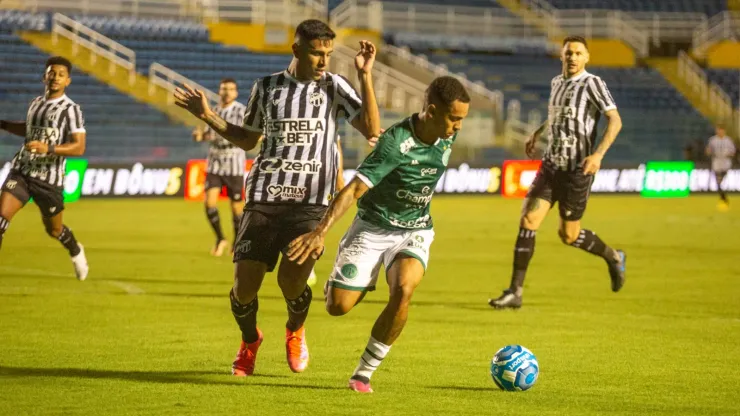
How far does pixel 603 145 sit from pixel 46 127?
5337 mm

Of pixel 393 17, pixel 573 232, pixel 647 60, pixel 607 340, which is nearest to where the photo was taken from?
pixel 607 340

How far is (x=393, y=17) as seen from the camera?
127 ft

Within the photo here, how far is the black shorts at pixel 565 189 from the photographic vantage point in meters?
11.4

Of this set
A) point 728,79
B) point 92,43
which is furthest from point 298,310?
point 728,79

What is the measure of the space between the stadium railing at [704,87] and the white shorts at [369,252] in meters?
34.8

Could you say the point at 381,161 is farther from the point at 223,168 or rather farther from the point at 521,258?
the point at 223,168

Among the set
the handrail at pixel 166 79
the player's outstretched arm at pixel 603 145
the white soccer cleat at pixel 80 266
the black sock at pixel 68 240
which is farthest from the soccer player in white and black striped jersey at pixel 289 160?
the handrail at pixel 166 79

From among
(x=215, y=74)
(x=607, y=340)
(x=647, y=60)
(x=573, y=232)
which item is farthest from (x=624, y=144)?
(x=607, y=340)

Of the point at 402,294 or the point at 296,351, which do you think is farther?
the point at 296,351

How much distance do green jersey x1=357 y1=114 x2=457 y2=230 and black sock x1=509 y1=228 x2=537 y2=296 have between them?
4.23m

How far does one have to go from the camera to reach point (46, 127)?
11.8 meters

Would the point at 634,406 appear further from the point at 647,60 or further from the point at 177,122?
the point at 647,60

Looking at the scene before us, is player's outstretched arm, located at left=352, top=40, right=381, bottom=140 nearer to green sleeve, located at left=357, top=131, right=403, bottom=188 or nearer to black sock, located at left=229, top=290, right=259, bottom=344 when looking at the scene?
green sleeve, located at left=357, top=131, right=403, bottom=188

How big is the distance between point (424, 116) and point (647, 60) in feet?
121
